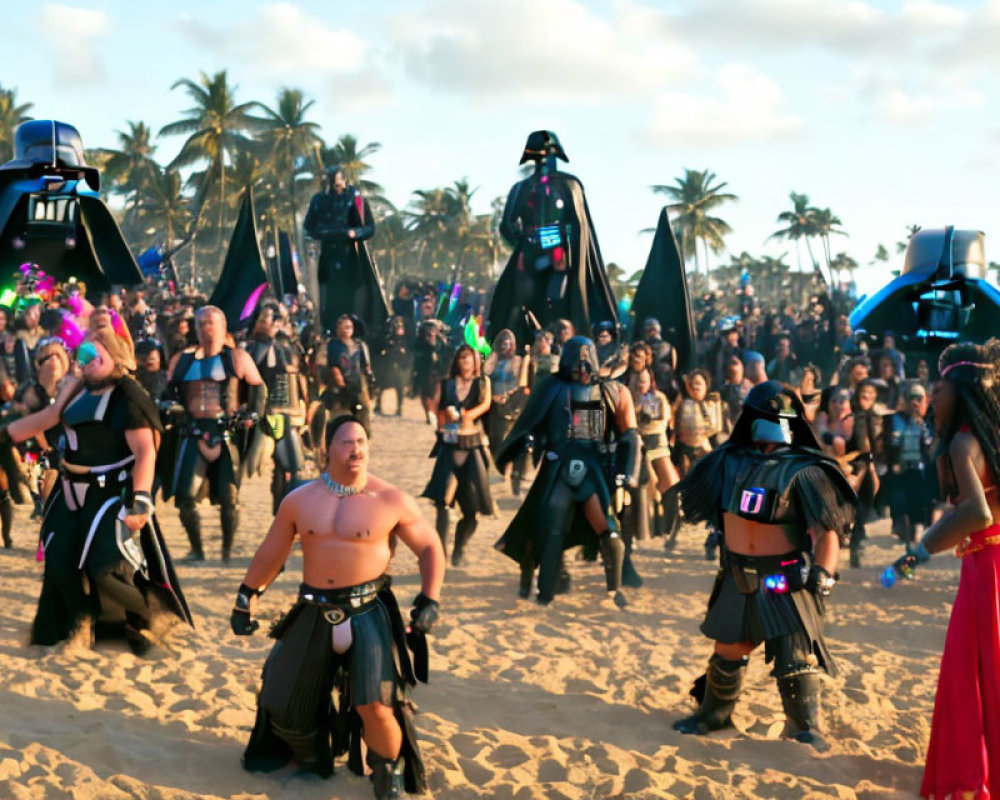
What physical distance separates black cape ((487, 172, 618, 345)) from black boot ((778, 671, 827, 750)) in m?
8.65

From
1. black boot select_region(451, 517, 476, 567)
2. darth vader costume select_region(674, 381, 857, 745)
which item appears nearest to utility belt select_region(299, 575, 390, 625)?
darth vader costume select_region(674, 381, 857, 745)

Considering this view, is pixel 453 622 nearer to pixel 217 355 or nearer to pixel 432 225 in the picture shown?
pixel 217 355

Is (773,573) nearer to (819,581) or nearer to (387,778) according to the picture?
(819,581)

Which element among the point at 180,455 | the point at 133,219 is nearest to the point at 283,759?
the point at 180,455

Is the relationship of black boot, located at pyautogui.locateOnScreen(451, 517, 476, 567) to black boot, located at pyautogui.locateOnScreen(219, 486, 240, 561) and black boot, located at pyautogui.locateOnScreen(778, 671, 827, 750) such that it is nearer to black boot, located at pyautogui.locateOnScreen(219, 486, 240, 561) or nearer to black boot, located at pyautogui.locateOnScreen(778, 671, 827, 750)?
black boot, located at pyautogui.locateOnScreen(219, 486, 240, 561)

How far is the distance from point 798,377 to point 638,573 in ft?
43.2

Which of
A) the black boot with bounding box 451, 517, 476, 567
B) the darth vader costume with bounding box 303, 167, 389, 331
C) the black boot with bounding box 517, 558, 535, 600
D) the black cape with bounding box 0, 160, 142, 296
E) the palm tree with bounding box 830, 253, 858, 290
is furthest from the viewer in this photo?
the palm tree with bounding box 830, 253, 858, 290

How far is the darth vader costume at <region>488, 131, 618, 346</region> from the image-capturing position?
42.2ft

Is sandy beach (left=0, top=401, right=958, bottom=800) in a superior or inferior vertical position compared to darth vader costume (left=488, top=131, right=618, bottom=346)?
inferior

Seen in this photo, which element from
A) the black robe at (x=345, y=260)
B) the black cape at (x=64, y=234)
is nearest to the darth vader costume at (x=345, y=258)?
the black robe at (x=345, y=260)

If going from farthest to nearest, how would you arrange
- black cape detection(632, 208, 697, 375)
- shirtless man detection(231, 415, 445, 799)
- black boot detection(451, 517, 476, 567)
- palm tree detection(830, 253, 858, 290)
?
palm tree detection(830, 253, 858, 290)
black cape detection(632, 208, 697, 375)
black boot detection(451, 517, 476, 567)
shirtless man detection(231, 415, 445, 799)

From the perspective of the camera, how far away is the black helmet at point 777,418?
A: 16.0ft

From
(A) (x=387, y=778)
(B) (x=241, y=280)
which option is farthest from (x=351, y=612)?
(B) (x=241, y=280)

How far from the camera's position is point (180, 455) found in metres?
8.05
